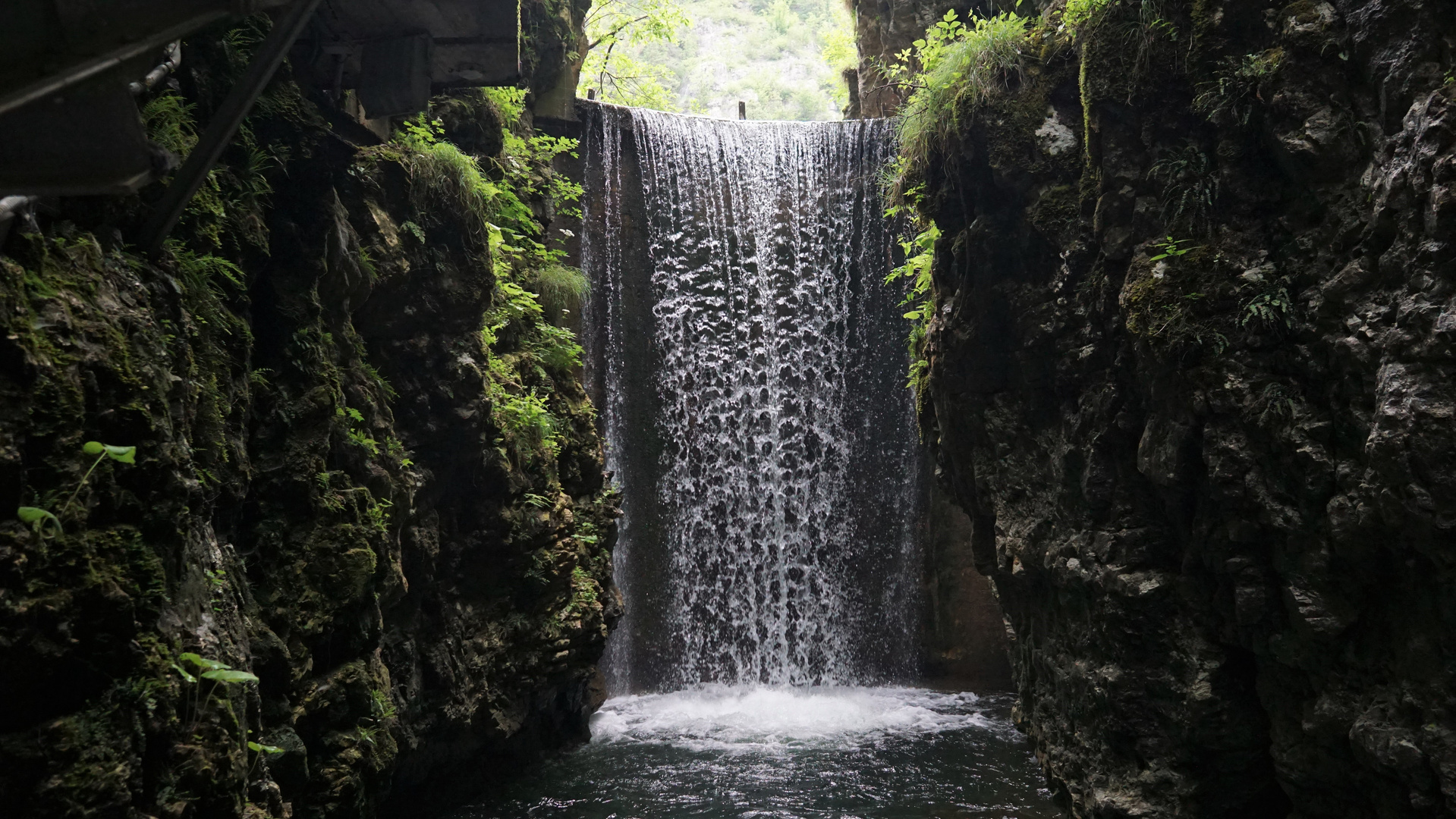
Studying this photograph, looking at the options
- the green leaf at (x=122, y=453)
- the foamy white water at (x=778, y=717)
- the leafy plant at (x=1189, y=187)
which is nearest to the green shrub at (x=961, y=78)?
the leafy plant at (x=1189, y=187)

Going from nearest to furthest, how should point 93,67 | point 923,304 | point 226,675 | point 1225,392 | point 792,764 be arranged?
point 93,67
point 226,675
point 1225,392
point 792,764
point 923,304

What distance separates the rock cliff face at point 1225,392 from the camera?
4.16 metres

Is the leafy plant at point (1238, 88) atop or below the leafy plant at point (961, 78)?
below

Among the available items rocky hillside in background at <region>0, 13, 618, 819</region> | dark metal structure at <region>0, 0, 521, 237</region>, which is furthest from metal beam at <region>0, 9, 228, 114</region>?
rocky hillside in background at <region>0, 13, 618, 819</region>

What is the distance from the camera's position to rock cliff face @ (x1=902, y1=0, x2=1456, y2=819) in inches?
164

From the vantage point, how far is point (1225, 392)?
5.24m

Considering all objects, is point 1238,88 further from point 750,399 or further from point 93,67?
point 750,399

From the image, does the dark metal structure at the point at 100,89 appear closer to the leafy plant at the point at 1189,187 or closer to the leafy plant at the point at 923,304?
the leafy plant at the point at 1189,187

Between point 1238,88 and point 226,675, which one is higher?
point 1238,88

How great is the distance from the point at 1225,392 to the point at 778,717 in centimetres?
750

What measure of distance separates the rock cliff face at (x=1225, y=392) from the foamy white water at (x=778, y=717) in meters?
3.20

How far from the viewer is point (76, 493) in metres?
2.80

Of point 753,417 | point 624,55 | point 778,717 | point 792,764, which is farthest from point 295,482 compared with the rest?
point 624,55

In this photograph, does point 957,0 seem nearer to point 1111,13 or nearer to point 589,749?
Result: point 1111,13
